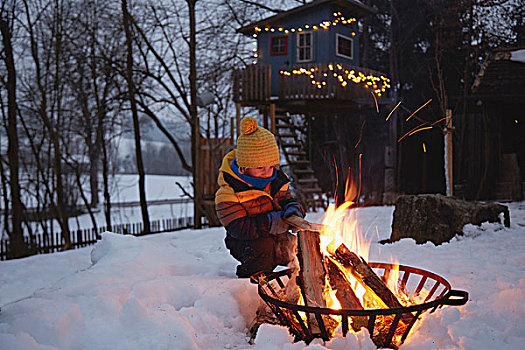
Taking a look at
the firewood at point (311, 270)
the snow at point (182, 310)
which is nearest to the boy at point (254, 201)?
the snow at point (182, 310)

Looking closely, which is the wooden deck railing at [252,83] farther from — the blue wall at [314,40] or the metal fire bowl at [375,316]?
the metal fire bowl at [375,316]

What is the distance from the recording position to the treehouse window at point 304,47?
13.6 metres

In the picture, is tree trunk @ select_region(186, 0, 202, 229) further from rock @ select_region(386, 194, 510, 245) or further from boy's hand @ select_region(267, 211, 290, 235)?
boy's hand @ select_region(267, 211, 290, 235)

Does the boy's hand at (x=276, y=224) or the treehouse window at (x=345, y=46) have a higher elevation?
the treehouse window at (x=345, y=46)

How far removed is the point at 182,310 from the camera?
266cm

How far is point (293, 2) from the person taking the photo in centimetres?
1677

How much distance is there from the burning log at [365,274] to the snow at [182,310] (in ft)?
0.78

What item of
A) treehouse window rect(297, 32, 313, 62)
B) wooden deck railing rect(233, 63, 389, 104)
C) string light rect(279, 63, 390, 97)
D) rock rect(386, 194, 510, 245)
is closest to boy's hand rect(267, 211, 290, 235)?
rock rect(386, 194, 510, 245)

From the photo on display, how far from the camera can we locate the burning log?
2.40 meters

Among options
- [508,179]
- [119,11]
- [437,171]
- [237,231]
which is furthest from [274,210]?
[437,171]

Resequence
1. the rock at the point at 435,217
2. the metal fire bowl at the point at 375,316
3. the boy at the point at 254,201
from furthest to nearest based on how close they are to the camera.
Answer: the rock at the point at 435,217, the boy at the point at 254,201, the metal fire bowl at the point at 375,316

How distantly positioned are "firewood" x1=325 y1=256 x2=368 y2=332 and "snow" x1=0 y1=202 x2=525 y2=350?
0.73 feet

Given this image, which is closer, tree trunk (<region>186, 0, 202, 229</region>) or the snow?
the snow

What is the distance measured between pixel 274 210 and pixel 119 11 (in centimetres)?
1088
